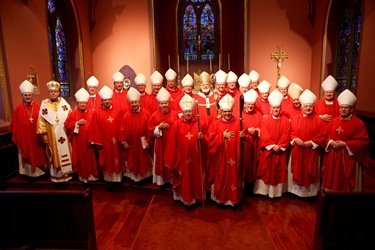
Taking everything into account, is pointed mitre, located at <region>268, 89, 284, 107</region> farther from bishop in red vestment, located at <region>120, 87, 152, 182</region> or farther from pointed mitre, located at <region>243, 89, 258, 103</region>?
bishop in red vestment, located at <region>120, 87, 152, 182</region>

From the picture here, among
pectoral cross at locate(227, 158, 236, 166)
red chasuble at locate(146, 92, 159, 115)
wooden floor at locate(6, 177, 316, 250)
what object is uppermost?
red chasuble at locate(146, 92, 159, 115)

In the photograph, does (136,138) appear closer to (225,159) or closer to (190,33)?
(225,159)

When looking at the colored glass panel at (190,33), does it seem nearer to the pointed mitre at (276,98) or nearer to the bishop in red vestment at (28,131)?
the bishop in red vestment at (28,131)

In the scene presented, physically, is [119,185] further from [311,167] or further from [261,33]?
[261,33]

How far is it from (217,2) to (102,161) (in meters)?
9.07

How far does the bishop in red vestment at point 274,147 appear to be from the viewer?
180 inches

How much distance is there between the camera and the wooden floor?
360 cm

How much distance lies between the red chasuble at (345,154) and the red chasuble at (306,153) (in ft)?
0.60

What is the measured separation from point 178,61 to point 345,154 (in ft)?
17.6

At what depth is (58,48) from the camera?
8562 millimetres

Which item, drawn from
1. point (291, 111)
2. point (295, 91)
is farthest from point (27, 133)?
point (295, 91)

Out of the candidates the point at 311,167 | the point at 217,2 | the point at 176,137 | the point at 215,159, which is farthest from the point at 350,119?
the point at 217,2

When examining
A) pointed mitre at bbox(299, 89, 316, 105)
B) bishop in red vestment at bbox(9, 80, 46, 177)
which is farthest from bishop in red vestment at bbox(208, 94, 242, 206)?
bishop in red vestment at bbox(9, 80, 46, 177)

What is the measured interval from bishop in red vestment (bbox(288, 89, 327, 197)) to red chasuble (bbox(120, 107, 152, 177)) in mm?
2779
